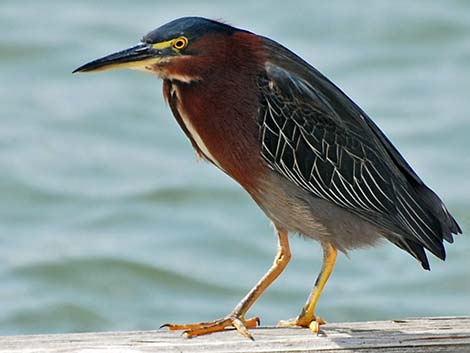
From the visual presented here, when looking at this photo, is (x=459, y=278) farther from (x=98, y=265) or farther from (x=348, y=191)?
(x=348, y=191)

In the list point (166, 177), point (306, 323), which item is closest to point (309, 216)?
point (306, 323)

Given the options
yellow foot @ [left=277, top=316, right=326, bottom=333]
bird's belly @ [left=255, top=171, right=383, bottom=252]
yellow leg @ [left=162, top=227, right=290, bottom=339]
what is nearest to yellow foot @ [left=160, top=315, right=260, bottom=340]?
yellow leg @ [left=162, top=227, right=290, bottom=339]

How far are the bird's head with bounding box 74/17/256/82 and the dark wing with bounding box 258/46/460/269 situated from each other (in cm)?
22

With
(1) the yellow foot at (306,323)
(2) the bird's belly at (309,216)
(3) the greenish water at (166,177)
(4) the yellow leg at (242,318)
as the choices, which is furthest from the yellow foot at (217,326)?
(3) the greenish water at (166,177)

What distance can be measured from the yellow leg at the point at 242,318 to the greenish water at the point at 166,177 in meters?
1.90

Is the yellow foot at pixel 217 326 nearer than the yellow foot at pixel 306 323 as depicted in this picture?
Yes

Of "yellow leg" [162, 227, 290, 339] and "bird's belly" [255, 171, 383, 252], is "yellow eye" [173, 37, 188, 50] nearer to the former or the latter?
"bird's belly" [255, 171, 383, 252]

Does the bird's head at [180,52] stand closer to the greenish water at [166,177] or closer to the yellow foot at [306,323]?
the yellow foot at [306,323]

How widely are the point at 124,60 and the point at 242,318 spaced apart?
1.01 meters

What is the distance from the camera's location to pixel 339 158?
5.23 metres

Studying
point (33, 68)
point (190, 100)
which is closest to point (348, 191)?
point (190, 100)

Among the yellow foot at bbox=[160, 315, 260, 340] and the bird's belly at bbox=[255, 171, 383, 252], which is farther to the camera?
the bird's belly at bbox=[255, 171, 383, 252]

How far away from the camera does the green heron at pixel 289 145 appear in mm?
4957

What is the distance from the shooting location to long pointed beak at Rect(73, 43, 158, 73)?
4.76 meters
